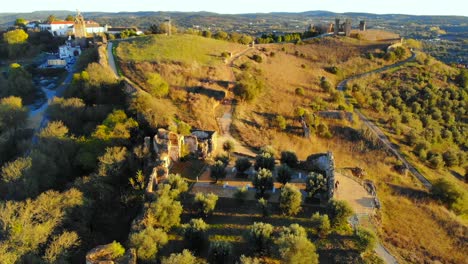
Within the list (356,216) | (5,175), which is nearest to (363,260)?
(356,216)

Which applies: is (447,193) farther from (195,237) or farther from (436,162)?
(195,237)

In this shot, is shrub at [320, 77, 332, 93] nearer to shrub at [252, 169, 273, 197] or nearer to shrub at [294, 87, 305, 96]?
shrub at [294, 87, 305, 96]

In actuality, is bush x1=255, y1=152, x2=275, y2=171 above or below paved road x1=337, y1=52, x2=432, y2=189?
above

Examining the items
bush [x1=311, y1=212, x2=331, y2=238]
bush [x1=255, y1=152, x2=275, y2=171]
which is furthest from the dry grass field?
bush [x1=255, y1=152, x2=275, y2=171]

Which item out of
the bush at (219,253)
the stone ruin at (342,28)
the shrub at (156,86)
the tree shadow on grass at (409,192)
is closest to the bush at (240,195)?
the bush at (219,253)

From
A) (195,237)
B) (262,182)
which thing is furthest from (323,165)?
(195,237)
